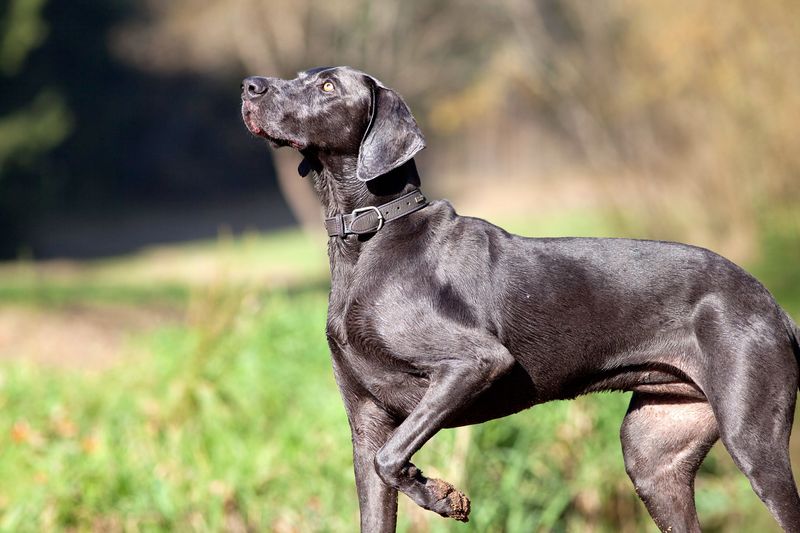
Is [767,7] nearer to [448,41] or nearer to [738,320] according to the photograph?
[738,320]

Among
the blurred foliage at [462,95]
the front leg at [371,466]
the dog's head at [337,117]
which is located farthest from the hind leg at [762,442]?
the blurred foliage at [462,95]

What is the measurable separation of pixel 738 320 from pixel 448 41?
67.3 ft

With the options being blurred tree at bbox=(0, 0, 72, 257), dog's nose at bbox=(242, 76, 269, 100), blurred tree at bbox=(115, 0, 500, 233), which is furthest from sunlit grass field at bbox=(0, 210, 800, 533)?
blurred tree at bbox=(0, 0, 72, 257)

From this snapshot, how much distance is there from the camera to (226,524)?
18.6ft

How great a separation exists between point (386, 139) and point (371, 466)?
3.58ft

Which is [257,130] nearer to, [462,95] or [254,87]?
[254,87]

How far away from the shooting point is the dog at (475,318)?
134 inches

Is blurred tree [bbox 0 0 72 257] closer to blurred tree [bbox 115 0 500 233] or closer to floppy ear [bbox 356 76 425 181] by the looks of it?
blurred tree [bbox 115 0 500 233]

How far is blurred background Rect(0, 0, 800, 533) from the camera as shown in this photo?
6027 millimetres

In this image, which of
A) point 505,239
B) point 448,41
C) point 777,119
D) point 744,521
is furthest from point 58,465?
point 448,41

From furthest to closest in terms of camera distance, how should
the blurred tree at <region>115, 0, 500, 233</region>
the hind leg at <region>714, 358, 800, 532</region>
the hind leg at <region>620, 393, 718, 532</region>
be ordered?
the blurred tree at <region>115, 0, 500, 233</region>, the hind leg at <region>620, 393, 718, 532</region>, the hind leg at <region>714, 358, 800, 532</region>

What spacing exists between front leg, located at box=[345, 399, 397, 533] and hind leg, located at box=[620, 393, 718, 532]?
89 cm

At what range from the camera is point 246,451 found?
6.38 metres

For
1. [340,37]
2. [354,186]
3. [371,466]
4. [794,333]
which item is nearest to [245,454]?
[371,466]
